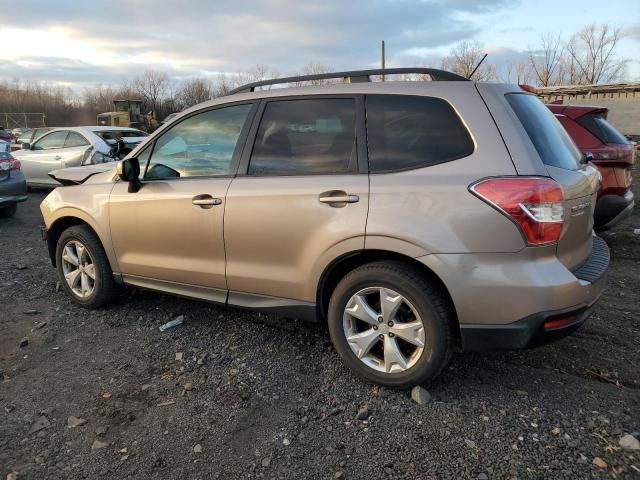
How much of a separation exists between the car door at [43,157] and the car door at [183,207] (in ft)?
27.0

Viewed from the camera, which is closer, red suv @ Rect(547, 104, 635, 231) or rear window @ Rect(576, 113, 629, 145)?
red suv @ Rect(547, 104, 635, 231)

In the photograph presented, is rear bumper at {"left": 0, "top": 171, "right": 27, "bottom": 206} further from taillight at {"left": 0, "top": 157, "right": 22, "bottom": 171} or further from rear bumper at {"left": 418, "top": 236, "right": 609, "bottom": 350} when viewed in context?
rear bumper at {"left": 418, "top": 236, "right": 609, "bottom": 350}

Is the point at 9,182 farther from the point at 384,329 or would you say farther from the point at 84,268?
the point at 384,329

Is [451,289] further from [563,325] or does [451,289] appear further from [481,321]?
[563,325]

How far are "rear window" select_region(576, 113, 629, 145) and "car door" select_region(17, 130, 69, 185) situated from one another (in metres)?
10.2

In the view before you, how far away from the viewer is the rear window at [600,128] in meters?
5.73

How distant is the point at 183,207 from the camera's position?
3.61m

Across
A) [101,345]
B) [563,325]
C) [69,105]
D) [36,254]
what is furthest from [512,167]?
[69,105]

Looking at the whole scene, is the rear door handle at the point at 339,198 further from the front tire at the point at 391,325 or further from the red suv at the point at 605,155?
the red suv at the point at 605,155

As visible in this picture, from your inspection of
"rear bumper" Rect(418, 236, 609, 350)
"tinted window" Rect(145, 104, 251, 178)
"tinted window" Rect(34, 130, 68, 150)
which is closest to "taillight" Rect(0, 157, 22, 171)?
"tinted window" Rect(34, 130, 68, 150)

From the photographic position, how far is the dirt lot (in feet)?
8.02

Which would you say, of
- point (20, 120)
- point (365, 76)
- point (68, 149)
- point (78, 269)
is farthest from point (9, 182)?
point (20, 120)

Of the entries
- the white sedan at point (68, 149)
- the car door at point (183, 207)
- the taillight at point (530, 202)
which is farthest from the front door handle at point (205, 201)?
the white sedan at point (68, 149)

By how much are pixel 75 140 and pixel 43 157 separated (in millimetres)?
1066
